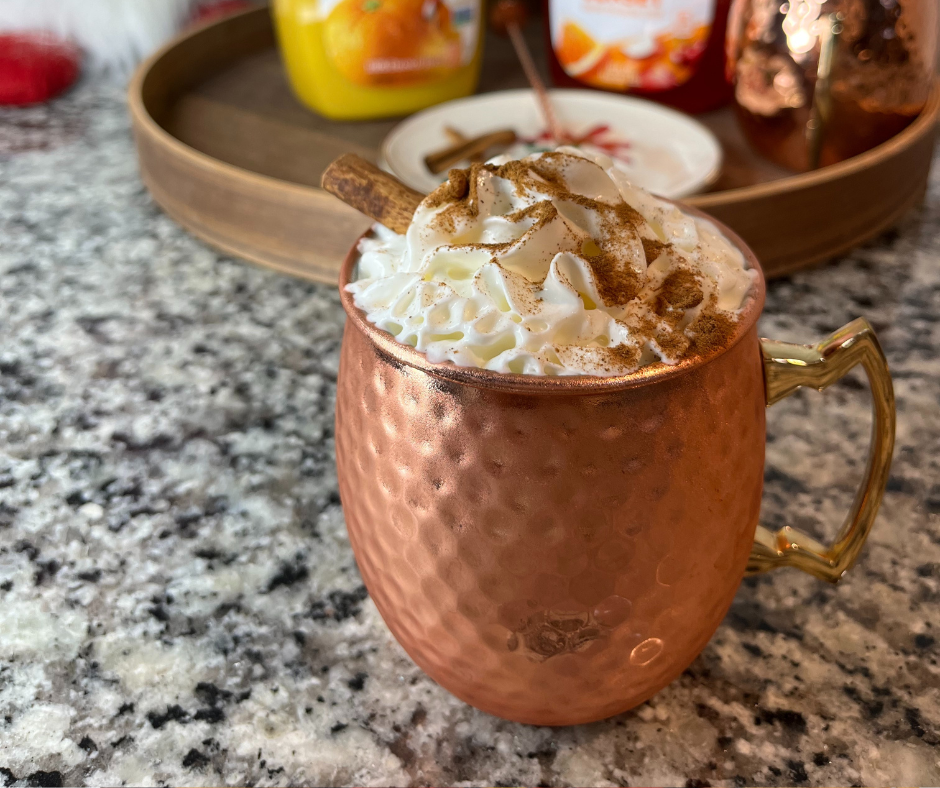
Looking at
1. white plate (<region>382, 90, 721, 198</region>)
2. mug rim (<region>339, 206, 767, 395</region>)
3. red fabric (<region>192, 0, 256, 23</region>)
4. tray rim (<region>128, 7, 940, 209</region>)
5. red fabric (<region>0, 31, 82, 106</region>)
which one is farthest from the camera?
red fabric (<region>192, 0, 256, 23</region>)

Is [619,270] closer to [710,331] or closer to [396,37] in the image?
[710,331]

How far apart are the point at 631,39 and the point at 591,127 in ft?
0.32

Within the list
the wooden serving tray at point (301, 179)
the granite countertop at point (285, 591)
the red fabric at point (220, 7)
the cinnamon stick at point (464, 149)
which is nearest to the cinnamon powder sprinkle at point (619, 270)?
the granite countertop at point (285, 591)

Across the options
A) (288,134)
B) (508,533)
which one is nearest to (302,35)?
(288,134)

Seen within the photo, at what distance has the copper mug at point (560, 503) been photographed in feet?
0.97

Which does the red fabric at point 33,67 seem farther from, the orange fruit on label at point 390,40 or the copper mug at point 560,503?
the copper mug at point 560,503

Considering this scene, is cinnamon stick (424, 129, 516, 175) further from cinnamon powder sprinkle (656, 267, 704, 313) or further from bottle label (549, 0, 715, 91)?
cinnamon powder sprinkle (656, 267, 704, 313)

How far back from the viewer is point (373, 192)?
1.26ft

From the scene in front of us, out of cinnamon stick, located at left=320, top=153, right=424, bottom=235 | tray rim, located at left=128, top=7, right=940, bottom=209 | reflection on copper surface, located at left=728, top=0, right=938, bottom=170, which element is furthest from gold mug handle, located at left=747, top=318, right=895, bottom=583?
reflection on copper surface, located at left=728, top=0, right=938, bottom=170

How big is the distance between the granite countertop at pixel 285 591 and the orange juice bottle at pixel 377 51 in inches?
12.4

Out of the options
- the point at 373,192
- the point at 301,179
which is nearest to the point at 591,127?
the point at 301,179

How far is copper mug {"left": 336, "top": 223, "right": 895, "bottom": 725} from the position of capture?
0.30 meters

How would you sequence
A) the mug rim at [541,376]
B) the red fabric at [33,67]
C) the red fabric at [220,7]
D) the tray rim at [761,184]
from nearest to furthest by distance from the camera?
the mug rim at [541,376], the tray rim at [761,184], the red fabric at [33,67], the red fabric at [220,7]

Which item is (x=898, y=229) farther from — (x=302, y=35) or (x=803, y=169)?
(x=302, y=35)
